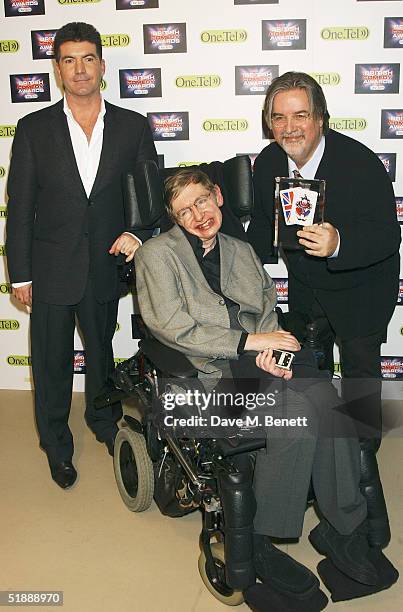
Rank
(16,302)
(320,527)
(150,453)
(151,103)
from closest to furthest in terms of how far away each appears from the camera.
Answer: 1. (320,527)
2. (150,453)
3. (151,103)
4. (16,302)

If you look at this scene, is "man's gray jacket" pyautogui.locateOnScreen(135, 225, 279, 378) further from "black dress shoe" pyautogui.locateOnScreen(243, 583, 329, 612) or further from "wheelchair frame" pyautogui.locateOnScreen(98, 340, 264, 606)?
"black dress shoe" pyautogui.locateOnScreen(243, 583, 329, 612)

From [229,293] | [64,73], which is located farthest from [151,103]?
[229,293]

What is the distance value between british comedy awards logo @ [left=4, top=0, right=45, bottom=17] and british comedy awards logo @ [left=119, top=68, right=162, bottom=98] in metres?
0.53

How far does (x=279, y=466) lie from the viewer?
246 cm

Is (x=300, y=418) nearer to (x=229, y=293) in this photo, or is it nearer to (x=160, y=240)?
(x=229, y=293)

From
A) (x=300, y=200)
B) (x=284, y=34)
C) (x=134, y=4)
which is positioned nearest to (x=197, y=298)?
(x=300, y=200)

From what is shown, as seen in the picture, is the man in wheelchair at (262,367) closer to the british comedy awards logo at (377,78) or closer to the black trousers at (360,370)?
the black trousers at (360,370)

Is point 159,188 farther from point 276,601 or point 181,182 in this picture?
point 276,601

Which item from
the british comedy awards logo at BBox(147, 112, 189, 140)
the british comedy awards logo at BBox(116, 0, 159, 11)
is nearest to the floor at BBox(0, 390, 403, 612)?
the british comedy awards logo at BBox(147, 112, 189, 140)

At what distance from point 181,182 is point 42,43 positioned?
5.35 feet

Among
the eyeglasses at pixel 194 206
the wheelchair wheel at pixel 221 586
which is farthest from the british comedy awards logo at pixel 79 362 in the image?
the wheelchair wheel at pixel 221 586

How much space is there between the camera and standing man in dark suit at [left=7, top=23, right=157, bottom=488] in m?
3.19

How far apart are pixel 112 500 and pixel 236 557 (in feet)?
3.41

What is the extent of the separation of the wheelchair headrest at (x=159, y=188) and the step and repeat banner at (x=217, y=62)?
983 mm
